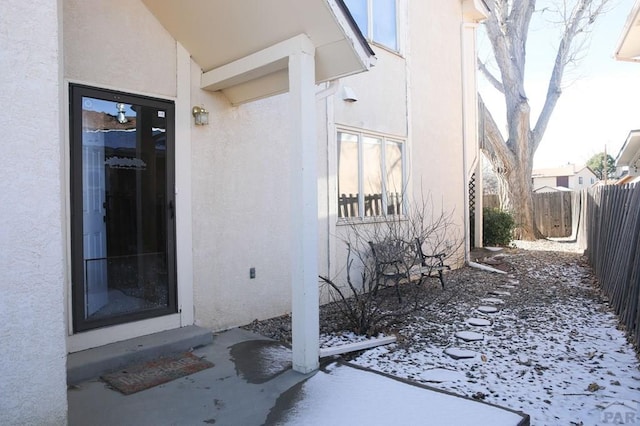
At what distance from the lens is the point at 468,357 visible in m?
4.33

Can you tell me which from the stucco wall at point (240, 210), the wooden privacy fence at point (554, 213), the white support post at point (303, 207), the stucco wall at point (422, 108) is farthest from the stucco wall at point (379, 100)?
the wooden privacy fence at point (554, 213)

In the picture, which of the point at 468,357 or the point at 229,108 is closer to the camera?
the point at 468,357

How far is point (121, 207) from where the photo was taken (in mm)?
4289

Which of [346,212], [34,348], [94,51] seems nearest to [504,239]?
[346,212]

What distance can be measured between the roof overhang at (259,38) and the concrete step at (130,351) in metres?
2.70

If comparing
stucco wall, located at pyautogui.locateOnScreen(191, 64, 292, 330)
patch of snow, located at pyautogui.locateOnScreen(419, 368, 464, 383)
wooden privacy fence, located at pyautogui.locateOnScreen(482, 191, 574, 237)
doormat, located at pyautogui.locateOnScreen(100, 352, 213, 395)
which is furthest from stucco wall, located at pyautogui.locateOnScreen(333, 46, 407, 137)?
wooden privacy fence, located at pyautogui.locateOnScreen(482, 191, 574, 237)

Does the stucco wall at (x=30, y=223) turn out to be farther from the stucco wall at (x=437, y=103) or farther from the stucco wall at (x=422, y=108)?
the stucco wall at (x=437, y=103)

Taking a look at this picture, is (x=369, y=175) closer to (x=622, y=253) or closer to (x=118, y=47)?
(x=622, y=253)

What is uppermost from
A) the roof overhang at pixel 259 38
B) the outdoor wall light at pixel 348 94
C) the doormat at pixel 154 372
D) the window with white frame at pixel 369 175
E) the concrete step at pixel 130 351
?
the outdoor wall light at pixel 348 94

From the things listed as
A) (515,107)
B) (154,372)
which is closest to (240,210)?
(154,372)

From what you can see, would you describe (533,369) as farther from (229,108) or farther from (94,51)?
(94,51)

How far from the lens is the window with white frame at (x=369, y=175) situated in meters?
7.18

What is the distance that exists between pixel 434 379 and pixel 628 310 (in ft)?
9.31

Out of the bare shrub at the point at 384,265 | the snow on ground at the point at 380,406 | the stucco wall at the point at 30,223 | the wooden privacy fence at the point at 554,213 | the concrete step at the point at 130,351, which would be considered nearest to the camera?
the stucco wall at the point at 30,223
